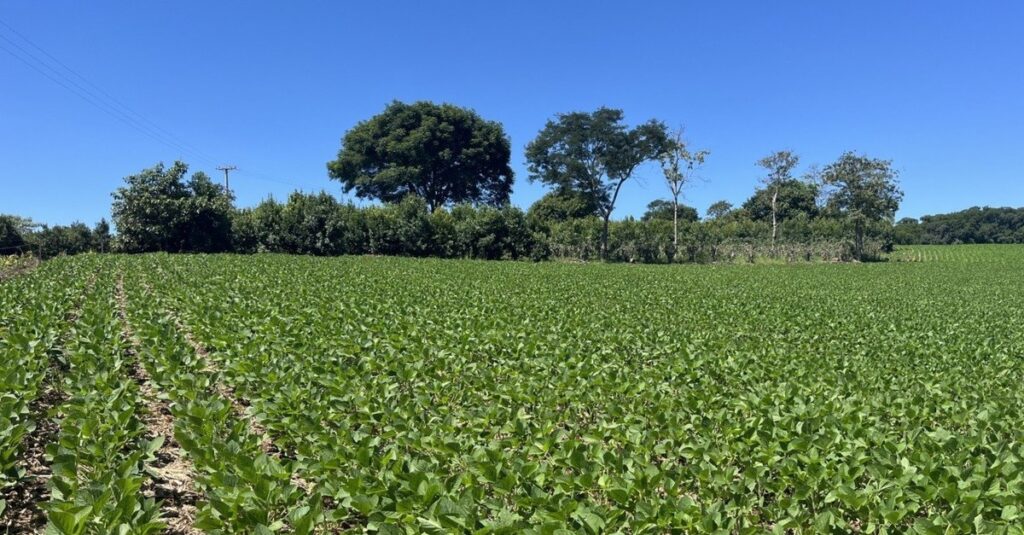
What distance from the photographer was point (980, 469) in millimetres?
3156

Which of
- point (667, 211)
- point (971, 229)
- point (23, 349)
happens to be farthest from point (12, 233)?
point (971, 229)

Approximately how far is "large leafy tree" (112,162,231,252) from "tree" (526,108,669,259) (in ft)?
89.4

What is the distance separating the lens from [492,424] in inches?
183

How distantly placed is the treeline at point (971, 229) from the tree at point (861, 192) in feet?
210

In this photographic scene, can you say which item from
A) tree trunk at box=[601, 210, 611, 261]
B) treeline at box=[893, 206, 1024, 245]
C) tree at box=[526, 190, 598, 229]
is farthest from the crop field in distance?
treeline at box=[893, 206, 1024, 245]

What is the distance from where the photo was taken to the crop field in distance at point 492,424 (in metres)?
2.84

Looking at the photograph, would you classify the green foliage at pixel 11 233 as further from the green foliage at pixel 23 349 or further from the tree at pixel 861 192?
the tree at pixel 861 192

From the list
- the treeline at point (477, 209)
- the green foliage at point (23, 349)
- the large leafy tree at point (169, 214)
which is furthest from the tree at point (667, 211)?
the green foliage at point (23, 349)

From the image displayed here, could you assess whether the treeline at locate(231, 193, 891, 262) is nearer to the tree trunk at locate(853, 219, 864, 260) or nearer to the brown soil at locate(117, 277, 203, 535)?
the tree trunk at locate(853, 219, 864, 260)

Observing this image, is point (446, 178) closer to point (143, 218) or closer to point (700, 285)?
point (143, 218)

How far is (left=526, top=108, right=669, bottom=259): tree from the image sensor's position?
1849 inches

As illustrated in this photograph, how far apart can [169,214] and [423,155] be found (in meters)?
24.5

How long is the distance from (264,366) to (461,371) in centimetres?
209

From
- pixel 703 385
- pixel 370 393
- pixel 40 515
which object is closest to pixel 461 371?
pixel 370 393
